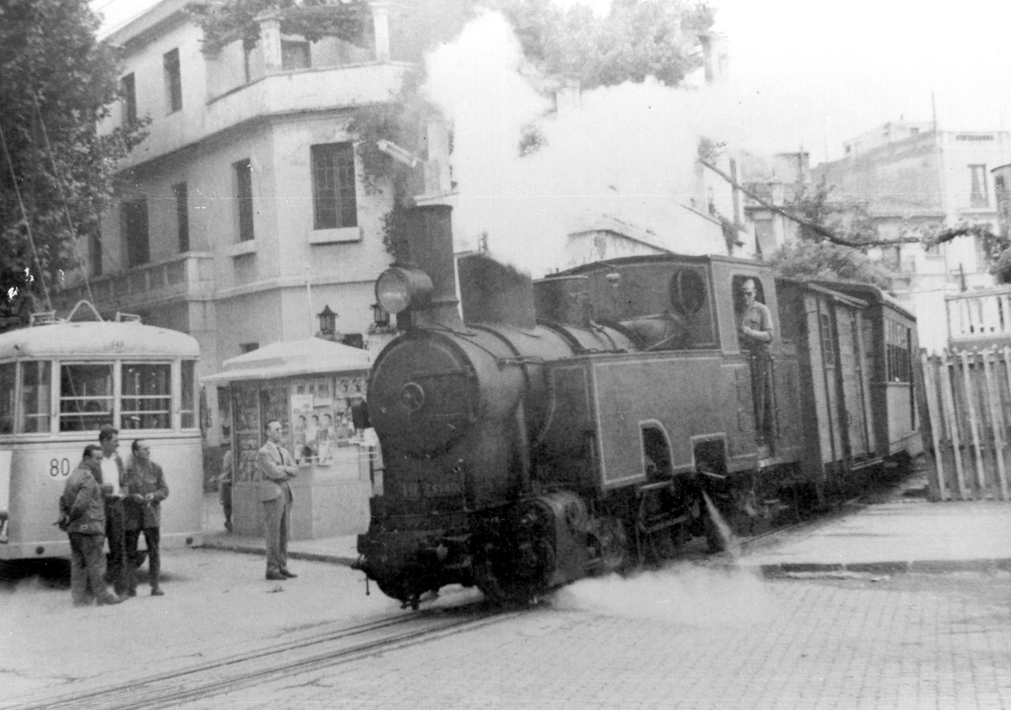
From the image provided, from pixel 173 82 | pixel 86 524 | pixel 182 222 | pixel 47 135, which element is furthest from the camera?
pixel 182 222

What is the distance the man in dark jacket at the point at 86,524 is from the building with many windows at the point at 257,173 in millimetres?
4883

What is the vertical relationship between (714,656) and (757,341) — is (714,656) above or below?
below

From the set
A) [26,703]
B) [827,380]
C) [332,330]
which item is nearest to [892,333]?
[827,380]

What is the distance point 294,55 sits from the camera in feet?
40.7

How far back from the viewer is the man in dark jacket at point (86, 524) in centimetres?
879

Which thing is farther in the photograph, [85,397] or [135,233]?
[135,233]

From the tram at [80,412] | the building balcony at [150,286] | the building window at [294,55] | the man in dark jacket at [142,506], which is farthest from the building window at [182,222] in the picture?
the man in dark jacket at [142,506]

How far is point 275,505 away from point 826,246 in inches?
596

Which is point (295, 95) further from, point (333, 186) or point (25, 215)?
point (25, 215)

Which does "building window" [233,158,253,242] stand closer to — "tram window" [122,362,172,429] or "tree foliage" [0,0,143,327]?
"tree foliage" [0,0,143,327]

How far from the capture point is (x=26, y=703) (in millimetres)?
5684

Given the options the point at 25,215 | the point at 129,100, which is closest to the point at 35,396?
the point at 25,215

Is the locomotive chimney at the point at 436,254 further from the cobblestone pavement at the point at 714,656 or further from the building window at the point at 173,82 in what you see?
the building window at the point at 173,82

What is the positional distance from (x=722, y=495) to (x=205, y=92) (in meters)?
9.08
